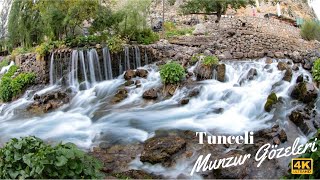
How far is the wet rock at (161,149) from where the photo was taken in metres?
6.45

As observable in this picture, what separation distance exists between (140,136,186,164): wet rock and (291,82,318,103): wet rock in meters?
3.65

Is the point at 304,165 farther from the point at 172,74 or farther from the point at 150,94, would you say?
the point at 172,74

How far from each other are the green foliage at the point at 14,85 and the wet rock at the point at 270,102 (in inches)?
347

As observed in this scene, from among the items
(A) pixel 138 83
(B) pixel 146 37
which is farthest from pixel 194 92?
(B) pixel 146 37

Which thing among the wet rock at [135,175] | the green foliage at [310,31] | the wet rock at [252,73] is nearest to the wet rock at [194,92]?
A: the wet rock at [252,73]

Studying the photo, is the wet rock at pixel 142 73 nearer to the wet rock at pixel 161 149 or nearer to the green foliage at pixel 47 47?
the green foliage at pixel 47 47

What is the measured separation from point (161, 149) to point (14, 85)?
8477 mm

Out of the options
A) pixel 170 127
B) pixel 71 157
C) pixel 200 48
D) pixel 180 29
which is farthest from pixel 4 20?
pixel 71 157

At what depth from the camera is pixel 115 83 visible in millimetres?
12117

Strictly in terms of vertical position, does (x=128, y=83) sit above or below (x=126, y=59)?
below

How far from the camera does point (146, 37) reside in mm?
14688

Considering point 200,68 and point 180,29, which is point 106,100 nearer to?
point 200,68

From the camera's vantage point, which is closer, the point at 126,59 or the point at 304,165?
the point at 304,165

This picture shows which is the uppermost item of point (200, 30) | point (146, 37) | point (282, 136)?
point (200, 30)
